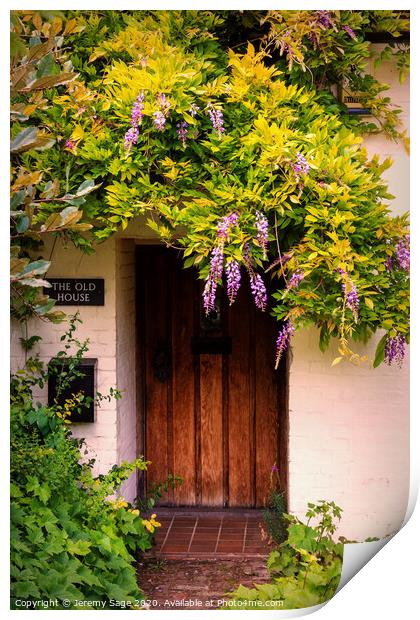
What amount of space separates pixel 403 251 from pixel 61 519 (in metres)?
2.08

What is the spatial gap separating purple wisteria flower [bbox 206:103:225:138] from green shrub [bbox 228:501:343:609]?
6.68 ft

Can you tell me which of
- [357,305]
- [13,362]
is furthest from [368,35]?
[13,362]

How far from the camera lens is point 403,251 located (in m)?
4.77

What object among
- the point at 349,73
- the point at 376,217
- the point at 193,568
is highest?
the point at 349,73

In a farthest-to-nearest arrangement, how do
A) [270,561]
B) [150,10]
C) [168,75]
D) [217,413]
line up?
[217,413] → [270,561] → [150,10] → [168,75]

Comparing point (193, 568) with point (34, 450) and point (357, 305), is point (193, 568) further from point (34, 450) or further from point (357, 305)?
point (357, 305)

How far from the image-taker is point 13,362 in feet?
18.0

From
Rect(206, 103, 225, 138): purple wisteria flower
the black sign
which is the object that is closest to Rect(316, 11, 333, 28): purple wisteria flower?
Rect(206, 103, 225, 138): purple wisteria flower

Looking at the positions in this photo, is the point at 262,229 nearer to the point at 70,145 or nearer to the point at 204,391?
the point at 70,145

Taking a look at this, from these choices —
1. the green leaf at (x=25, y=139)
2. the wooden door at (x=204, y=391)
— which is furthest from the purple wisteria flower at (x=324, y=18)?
the wooden door at (x=204, y=391)

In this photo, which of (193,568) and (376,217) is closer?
(376,217)

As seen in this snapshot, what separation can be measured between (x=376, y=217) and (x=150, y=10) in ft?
4.96

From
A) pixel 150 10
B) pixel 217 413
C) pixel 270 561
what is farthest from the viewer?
pixel 217 413

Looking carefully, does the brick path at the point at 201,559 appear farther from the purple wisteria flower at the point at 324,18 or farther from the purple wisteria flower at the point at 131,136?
the purple wisteria flower at the point at 324,18
